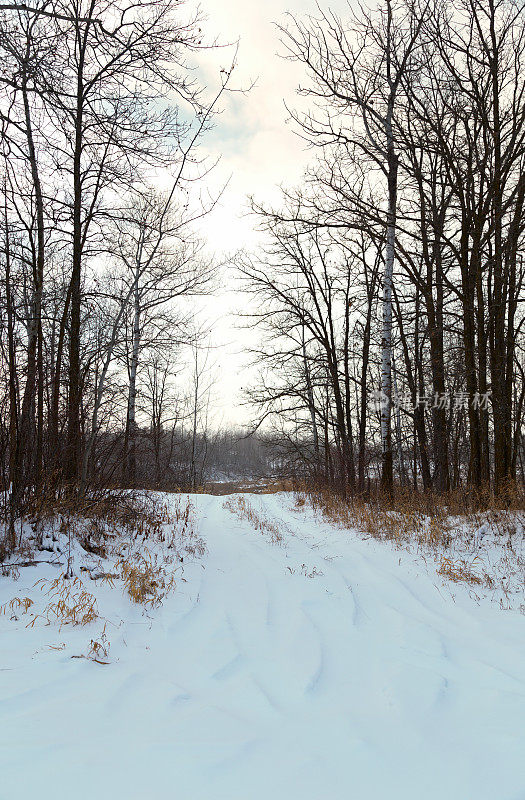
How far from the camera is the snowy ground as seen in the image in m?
1.63

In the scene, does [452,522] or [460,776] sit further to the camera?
[452,522]

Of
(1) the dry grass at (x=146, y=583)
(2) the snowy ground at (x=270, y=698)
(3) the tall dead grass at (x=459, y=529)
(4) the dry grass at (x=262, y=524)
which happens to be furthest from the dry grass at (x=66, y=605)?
(3) the tall dead grass at (x=459, y=529)

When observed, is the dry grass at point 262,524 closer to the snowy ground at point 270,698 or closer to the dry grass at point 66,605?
the snowy ground at point 270,698

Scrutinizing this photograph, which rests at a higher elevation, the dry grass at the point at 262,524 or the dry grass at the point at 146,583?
the dry grass at the point at 146,583

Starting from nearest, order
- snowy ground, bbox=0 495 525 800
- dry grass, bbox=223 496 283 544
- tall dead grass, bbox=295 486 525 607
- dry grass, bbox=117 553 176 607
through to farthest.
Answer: snowy ground, bbox=0 495 525 800 → dry grass, bbox=117 553 176 607 → tall dead grass, bbox=295 486 525 607 → dry grass, bbox=223 496 283 544

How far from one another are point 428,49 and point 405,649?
11.3 meters

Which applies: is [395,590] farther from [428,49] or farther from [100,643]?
[428,49]

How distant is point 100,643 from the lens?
2836 millimetres

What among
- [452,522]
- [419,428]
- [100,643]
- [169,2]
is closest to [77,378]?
[100,643]

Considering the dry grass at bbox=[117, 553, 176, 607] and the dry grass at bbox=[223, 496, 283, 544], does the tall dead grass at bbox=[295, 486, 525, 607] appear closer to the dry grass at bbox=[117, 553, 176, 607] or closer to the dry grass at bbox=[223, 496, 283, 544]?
the dry grass at bbox=[223, 496, 283, 544]

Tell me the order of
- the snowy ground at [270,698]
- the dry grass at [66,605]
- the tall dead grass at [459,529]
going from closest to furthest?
1. the snowy ground at [270,698]
2. the dry grass at [66,605]
3. the tall dead grass at [459,529]

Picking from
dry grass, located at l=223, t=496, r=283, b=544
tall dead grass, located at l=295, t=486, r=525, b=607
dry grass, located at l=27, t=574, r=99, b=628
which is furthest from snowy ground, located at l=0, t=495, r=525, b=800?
dry grass, located at l=223, t=496, r=283, b=544

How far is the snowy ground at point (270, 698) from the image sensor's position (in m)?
1.63

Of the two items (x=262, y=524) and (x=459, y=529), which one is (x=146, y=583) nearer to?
(x=262, y=524)
